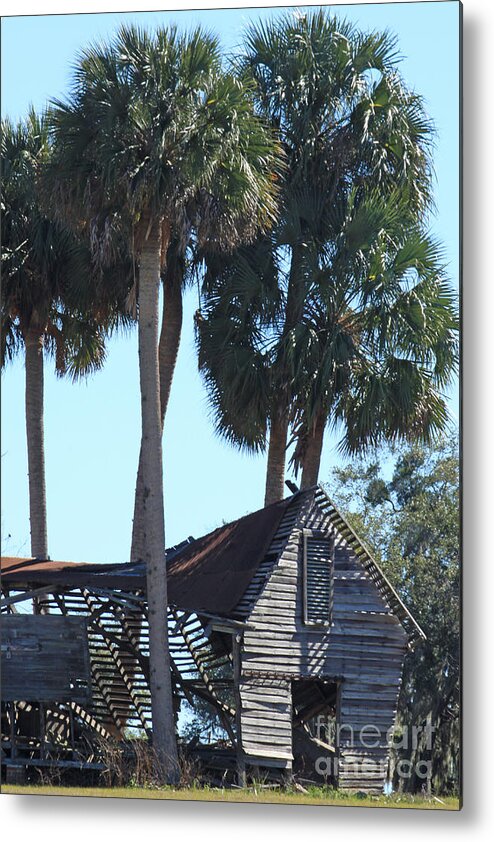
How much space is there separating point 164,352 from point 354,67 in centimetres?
552

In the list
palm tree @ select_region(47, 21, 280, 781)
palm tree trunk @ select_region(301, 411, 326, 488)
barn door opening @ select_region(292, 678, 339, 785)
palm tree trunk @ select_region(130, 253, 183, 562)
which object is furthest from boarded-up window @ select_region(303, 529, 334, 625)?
palm tree trunk @ select_region(130, 253, 183, 562)

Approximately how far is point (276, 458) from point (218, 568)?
2.80m

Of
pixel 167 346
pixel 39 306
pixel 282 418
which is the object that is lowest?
pixel 282 418

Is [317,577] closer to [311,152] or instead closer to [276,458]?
[276,458]

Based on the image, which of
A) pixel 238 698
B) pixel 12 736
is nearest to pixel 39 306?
pixel 12 736

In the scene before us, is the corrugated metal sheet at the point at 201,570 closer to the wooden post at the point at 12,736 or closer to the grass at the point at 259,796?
the wooden post at the point at 12,736

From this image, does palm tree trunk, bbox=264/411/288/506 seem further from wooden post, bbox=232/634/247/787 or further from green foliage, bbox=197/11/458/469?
wooden post, bbox=232/634/247/787

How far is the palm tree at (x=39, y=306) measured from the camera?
1952cm

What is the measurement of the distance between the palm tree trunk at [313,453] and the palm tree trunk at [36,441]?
338 centimetres

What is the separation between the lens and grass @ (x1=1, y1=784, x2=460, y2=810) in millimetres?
12508

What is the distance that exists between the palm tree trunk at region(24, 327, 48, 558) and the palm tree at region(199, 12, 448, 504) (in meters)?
2.22

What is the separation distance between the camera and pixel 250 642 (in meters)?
16.5

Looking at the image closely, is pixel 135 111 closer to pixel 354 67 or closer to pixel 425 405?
pixel 354 67

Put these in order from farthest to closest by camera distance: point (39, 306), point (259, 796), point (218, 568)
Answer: point (39, 306), point (218, 568), point (259, 796)
